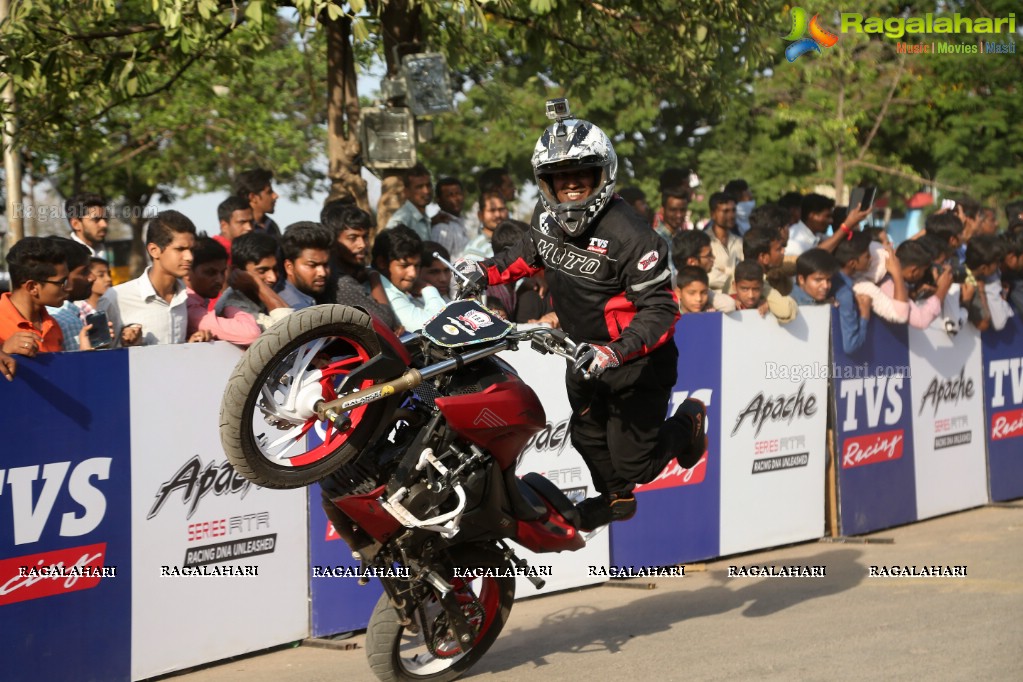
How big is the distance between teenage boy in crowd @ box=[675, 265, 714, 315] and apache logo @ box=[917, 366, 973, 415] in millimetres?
2336

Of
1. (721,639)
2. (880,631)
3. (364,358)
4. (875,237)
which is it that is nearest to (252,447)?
(364,358)

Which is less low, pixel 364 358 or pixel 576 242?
pixel 576 242

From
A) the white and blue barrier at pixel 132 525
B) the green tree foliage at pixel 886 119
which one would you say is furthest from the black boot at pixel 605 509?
the green tree foliage at pixel 886 119

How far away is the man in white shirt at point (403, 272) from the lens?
7.02 meters

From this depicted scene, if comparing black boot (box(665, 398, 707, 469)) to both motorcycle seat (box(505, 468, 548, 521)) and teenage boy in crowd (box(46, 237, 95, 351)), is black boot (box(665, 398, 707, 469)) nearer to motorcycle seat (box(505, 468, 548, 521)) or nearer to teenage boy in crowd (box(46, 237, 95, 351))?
motorcycle seat (box(505, 468, 548, 521))

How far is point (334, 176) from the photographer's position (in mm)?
9961

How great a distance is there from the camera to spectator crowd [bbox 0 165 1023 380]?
19.5 feet

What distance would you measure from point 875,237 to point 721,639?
4.49m

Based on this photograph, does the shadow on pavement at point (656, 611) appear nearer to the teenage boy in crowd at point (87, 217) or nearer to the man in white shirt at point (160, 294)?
the man in white shirt at point (160, 294)

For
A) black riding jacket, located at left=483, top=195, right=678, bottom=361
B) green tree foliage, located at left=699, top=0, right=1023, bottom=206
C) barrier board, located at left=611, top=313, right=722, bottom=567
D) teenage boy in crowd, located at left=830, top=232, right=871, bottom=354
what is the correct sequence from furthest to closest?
green tree foliage, located at left=699, top=0, right=1023, bottom=206 < teenage boy in crowd, located at left=830, top=232, right=871, bottom=354 < barrier board, located at left=611, top=313, right=722, bottom=567 < black riding jacket, located at left=483, top=195, right=678, bottom=361

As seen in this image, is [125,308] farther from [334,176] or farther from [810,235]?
[810,235]

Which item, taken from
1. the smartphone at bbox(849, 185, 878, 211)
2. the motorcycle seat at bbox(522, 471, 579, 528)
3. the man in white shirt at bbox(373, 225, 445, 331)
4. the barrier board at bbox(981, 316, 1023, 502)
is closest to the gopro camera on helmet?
the motorcycle seat at bbox(522, 471, 579, 528)

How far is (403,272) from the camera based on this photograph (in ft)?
23.3

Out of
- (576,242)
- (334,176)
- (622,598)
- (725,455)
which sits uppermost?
(334,176)
